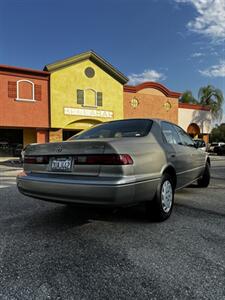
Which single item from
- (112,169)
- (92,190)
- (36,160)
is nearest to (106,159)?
(112,169)

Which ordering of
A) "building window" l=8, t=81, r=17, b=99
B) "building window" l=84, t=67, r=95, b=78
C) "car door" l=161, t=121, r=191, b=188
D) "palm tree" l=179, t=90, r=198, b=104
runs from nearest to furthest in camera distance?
"car door" l=161, t=121, r=191, b=188 → "building window" l=8, t=81, r=17, b=99 → "building window" l=84, t=67, r=95, b=78 → "palm tree" l=179, t=90, r=198, b=104

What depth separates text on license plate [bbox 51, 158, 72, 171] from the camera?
11.3 ft

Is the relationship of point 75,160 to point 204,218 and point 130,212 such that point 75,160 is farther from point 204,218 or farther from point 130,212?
point 204,218

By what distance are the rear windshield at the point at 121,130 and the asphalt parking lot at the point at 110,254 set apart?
1.33m

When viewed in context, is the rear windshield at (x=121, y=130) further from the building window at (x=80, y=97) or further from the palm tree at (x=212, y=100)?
the palm tree at (x=212, y=100)

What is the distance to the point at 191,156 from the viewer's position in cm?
538

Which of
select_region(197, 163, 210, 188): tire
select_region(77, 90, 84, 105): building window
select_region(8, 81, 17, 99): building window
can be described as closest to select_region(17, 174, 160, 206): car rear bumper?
select_region(197, 163, 210, 188): tire

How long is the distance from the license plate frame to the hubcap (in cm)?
145

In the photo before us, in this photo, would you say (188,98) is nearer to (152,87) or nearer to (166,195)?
(152,87)

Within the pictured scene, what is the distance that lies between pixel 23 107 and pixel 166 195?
17.1 metres

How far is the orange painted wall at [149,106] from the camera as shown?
24.0 m

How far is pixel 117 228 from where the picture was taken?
376 cm

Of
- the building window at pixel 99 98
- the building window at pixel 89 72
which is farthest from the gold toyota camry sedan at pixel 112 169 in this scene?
the building window at pixel 89 72

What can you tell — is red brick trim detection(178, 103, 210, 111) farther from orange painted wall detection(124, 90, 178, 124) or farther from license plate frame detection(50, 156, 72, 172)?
license plate frame detection(50, 156, 72, 172)
